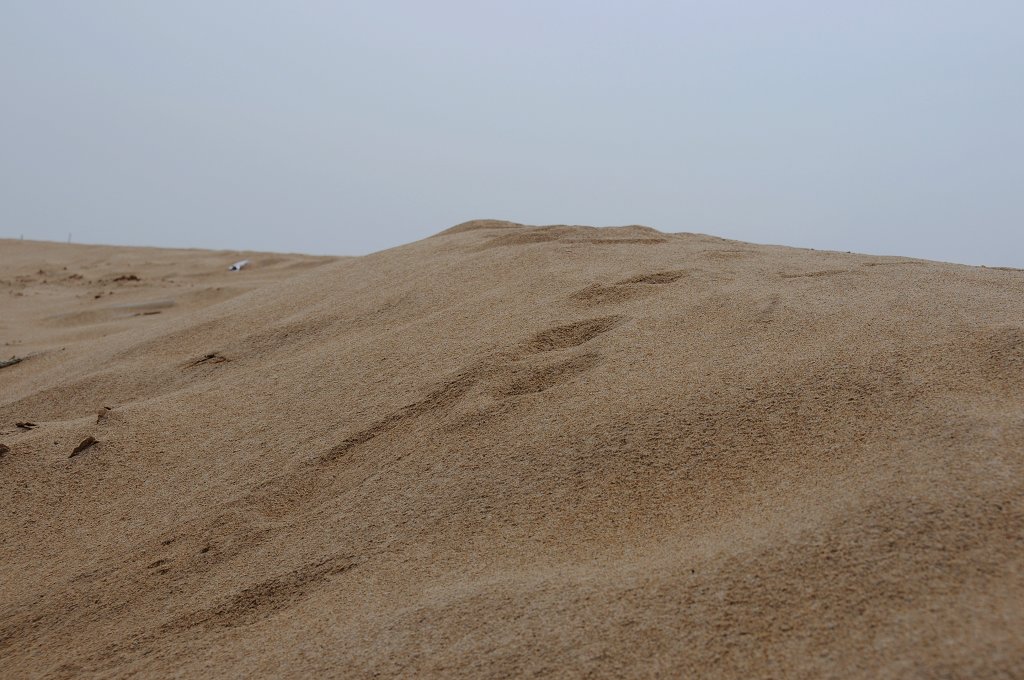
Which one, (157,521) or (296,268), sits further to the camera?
(296,268)

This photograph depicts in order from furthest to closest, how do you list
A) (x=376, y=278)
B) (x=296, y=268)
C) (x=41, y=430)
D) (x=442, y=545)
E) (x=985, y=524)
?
(x=296, y=268) < (x=376, y=278) < (x=41, y=430) < (x=442, y=545) < (x=985, y=524)

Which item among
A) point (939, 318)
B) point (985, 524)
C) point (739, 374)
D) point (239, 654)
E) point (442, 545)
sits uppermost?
point (939, 318)

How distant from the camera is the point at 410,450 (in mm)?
1446

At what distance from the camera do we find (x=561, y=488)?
1269 millimetres

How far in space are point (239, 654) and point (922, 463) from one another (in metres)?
0.92

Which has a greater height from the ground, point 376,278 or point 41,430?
point 376,278

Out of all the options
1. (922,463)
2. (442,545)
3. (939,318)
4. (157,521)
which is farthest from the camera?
(939,318)

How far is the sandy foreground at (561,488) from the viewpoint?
97 centimetres

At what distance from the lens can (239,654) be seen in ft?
3.67

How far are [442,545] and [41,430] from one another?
104 centimetres

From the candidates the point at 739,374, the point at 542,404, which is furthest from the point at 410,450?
the point at 739,374

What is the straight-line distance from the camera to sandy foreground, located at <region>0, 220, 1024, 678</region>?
3.18 feet

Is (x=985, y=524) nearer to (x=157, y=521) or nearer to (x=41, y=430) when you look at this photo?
(x=157, y=521)

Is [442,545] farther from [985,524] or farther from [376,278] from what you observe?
[376,278]
